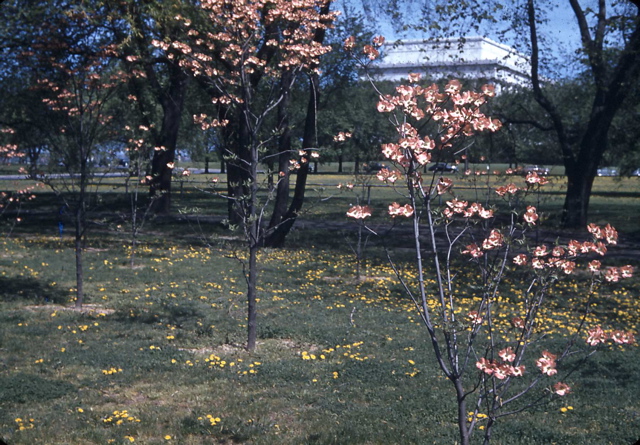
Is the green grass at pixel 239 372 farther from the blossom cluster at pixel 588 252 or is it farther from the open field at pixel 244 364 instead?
the blossom cluster at pixel 588 252

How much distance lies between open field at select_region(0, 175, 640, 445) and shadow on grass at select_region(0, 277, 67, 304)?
28 mm

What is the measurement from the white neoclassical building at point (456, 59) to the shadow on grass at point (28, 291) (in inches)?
346

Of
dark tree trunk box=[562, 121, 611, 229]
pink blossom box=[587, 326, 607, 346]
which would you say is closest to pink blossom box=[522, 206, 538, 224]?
pink blossom box=[587, 326, 607, 346]

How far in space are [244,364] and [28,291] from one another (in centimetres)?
478

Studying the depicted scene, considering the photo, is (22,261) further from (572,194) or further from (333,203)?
(333,203)

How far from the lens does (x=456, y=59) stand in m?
17.1

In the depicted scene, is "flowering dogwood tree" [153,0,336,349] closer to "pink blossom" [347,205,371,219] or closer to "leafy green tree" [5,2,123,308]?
Result: "leafy green tree" [5,2,123,308]

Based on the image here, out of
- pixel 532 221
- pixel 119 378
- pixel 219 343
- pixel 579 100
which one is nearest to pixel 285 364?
pixel 219 343

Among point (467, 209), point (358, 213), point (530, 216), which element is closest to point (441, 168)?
point (467, 209)

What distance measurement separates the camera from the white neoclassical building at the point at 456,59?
52.8 feet

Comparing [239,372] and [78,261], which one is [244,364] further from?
[78,261]

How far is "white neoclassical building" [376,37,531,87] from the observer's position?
1609cm

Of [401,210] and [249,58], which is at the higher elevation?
[249,58]

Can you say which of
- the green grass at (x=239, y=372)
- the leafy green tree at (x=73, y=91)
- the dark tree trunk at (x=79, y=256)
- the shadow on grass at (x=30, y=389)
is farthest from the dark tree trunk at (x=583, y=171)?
the shadow on grass at (x=30, y=389)
